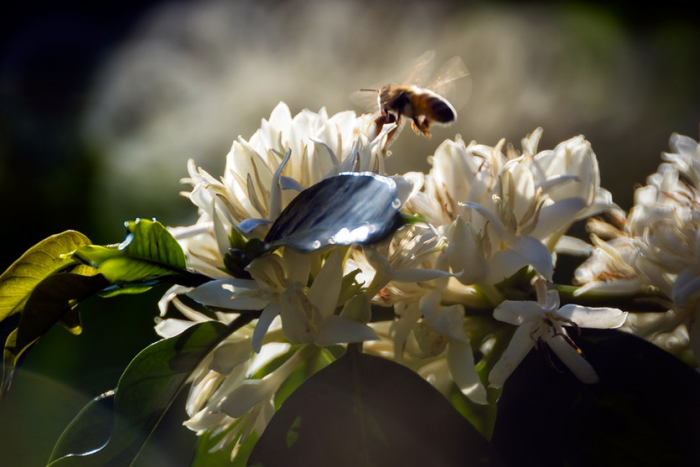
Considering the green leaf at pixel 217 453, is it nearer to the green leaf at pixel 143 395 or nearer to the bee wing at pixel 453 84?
the green leaf at pixel 143 395

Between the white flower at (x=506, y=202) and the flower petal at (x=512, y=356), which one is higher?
the white flower at (x=506, y=202)

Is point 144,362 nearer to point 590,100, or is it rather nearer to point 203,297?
point 203,297

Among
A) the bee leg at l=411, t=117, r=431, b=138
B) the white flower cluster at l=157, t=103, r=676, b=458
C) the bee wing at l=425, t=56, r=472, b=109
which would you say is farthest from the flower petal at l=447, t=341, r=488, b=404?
the bee wing at l=425, t=56, r=472, b=109

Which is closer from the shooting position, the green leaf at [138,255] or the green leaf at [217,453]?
the green leaf at [138,255]

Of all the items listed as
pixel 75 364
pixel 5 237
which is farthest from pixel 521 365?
pixel 5 237

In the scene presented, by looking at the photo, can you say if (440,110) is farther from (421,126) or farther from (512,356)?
(512,356)

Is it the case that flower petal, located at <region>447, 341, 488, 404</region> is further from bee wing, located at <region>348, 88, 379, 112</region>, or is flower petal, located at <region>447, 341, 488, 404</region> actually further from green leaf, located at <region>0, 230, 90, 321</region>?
bee wing, located at <region>348, 88, 379, 112</region>

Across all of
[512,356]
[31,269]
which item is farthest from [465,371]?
[31,269]

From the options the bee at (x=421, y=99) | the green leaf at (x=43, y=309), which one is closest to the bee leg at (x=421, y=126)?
the bee at (x=421, y=99)
